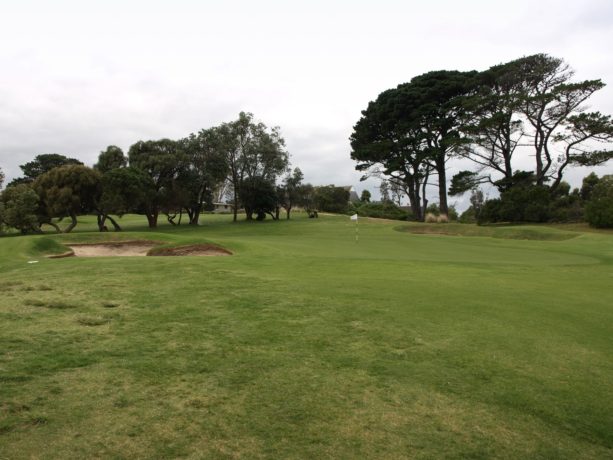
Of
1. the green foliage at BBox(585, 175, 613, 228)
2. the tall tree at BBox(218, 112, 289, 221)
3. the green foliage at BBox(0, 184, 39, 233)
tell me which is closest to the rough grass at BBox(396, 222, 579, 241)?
the green foliage at BBox(585, 175, 613, 228)

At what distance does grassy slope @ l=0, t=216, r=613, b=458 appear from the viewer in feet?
11.7

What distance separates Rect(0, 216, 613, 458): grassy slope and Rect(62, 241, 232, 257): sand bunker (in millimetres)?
9045

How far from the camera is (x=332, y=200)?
72.1 metres

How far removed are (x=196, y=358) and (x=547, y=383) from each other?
162 inches

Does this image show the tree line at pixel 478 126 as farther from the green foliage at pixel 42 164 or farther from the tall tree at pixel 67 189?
the green foliage at pixel 42 164

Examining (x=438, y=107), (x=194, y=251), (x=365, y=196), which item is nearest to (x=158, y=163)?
(x=194, y=251)

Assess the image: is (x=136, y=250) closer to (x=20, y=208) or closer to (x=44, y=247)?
(x=44, y=247)

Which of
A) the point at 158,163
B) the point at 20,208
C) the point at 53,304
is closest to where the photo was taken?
the point at 53,304

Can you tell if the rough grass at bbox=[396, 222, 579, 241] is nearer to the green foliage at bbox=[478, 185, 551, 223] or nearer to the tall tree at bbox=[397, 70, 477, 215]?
the green foliage at bbox=[478, 185, 551, 223]

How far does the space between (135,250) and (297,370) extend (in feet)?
63.3

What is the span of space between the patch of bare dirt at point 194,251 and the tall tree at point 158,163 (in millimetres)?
24374

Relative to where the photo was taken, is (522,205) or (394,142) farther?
(394,142)

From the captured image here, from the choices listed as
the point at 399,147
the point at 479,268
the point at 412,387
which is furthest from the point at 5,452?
the point at 399,147

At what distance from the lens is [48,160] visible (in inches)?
3031
